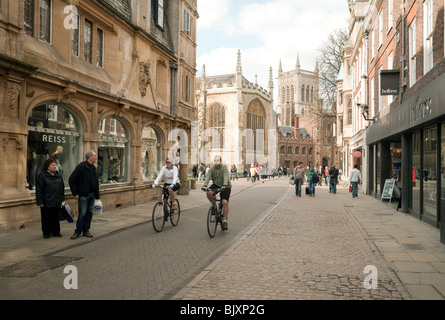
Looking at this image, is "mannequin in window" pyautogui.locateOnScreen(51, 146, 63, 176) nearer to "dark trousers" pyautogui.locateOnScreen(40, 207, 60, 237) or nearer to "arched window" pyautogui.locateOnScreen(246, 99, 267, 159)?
"dark trousers" pyautogui.locateOnScreen(40, 207, 60, 237)

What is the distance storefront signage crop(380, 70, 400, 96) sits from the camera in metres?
13.9

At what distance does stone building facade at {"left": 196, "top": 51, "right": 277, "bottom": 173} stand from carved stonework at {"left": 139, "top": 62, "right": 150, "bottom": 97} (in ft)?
131

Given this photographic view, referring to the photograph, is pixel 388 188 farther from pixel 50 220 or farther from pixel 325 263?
pixel 50 220

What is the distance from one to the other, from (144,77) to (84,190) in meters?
8.44

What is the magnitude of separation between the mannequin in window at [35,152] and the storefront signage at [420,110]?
9.81 metres

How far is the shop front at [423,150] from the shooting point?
896 centimetres

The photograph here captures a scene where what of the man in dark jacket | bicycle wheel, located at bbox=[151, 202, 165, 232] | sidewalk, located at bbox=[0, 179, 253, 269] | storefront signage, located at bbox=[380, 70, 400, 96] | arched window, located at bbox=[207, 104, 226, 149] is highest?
arched window, located at bbox=[207, 104, 226, 149]

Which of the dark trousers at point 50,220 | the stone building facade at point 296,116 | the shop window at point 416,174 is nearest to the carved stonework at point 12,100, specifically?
the dark trousers at point 50,220

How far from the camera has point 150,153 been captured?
671 inches

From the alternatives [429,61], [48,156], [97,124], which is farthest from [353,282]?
[97,124]

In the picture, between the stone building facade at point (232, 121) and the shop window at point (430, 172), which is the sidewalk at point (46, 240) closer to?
the shop window at point (430, 172)

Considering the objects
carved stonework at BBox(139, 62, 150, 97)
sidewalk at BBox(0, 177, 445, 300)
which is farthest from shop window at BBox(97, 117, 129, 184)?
sidewalk at BBox(0, 177, 445, 300)

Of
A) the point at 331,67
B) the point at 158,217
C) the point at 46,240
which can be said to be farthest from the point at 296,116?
the point at 46,240
